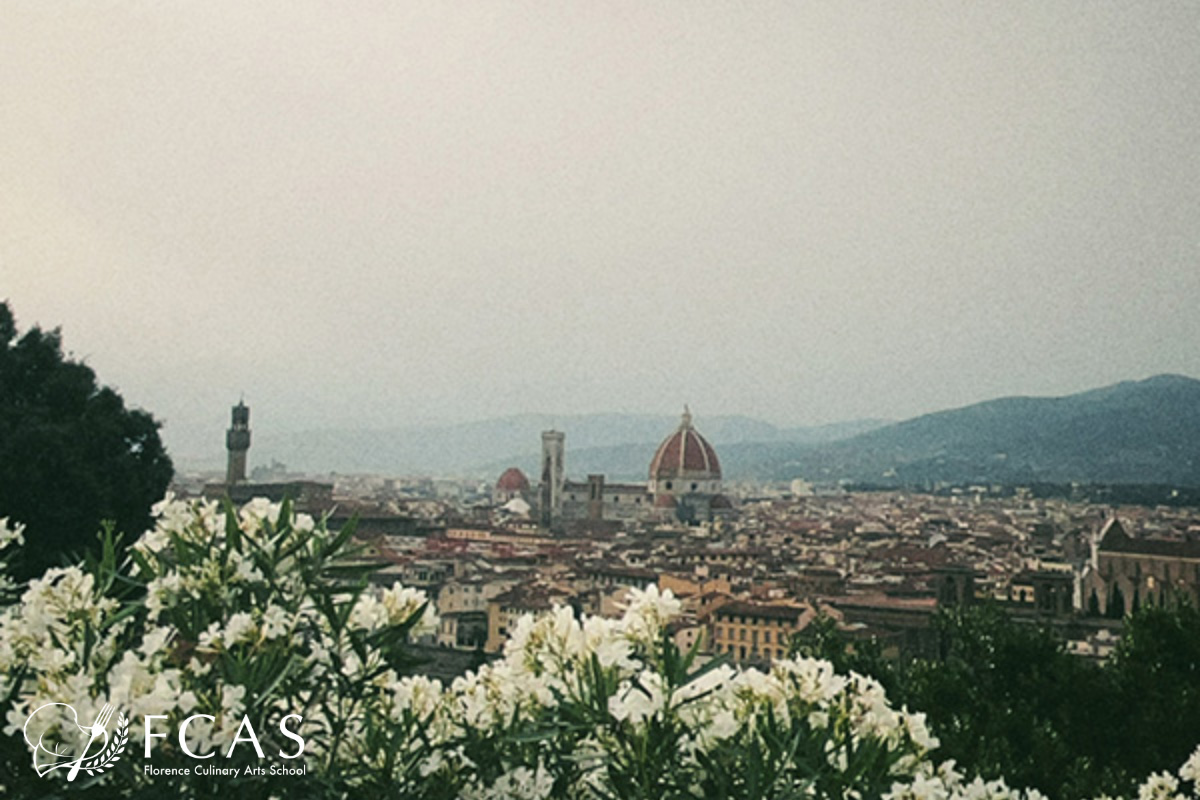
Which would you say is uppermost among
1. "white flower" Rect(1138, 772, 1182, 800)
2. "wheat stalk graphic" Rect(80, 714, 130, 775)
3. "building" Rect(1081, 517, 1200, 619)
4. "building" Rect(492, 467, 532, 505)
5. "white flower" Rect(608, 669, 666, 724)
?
"white flower" Rect(608, 669, 666, 724)

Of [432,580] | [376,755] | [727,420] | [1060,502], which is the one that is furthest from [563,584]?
[727,420]

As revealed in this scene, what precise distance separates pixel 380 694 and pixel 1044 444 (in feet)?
124

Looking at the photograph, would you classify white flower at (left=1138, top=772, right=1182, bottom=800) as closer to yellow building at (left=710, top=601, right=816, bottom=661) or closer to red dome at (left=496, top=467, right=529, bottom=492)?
yellow building at (left=710, top=601, right=816, bottom=661)

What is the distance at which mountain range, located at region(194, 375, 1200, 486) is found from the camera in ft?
86.8

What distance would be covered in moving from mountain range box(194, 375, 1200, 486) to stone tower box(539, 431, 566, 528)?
3.90m

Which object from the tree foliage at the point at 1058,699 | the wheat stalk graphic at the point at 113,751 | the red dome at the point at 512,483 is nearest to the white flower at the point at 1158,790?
the wheat stalk graphic at the point at 113,751

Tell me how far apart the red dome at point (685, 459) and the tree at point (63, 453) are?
44.1 metres

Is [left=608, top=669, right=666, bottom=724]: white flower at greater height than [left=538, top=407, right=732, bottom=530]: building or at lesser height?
greater

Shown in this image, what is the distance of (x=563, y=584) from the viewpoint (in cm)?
1530

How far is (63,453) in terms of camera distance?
6496mm

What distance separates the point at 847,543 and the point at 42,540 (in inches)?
728

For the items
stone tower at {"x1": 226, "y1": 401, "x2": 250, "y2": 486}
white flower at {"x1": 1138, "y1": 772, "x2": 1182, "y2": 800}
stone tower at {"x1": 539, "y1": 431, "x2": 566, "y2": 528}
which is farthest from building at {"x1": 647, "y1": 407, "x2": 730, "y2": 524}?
white flower at {"x1": 1138, "y1": 772, "x2": 1182, "y2": 800}

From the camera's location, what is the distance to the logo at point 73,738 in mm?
1069

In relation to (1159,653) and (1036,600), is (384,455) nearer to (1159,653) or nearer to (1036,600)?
(1036,600)
